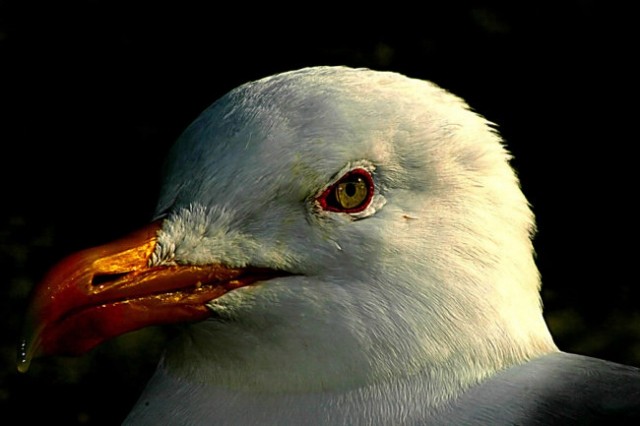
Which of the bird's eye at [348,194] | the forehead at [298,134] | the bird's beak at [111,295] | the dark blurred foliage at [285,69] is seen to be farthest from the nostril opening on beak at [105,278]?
the dark blurred foliage at [285,69]

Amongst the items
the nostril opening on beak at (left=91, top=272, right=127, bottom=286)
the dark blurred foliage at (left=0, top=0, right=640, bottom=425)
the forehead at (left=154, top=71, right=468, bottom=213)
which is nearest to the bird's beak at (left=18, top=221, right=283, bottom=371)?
the nostril opening on beak at (left=91, top=272, right=127, bottom=286)

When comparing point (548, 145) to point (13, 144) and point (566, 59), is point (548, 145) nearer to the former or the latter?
point (566, 59)

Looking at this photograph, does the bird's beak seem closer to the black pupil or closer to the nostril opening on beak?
the nostril opening on beak

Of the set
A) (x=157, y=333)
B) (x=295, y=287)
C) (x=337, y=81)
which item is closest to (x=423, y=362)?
(x=295, y=287)

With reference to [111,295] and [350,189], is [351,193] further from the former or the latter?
[111,295]

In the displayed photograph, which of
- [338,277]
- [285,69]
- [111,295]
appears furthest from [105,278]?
[285,69]

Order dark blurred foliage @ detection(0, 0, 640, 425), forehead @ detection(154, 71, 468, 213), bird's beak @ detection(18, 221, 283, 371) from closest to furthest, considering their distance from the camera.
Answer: bird's beak @ detection(18, 221, 283, 371) < forehead @ detection(154, 71, 468, 213) < dark blurred foliage @ detection(0, 0, 640, 425)

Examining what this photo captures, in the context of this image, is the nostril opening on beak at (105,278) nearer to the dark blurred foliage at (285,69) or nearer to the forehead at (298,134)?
Answer: the forehead at (298,134)
